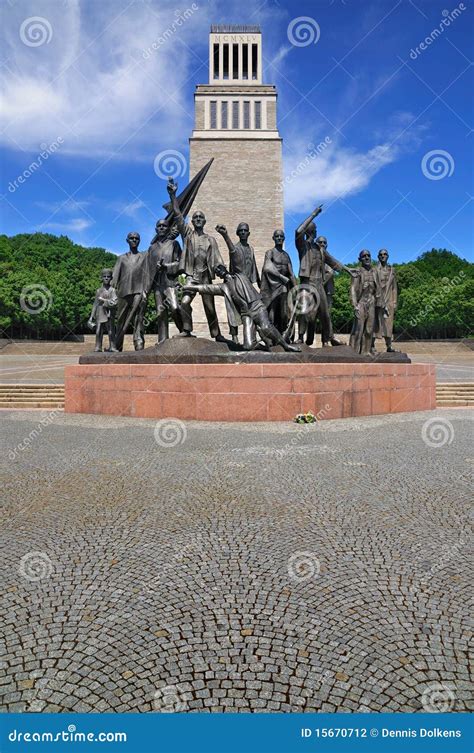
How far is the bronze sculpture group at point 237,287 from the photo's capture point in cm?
1237

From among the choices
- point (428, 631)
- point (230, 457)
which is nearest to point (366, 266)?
point (230, 457)

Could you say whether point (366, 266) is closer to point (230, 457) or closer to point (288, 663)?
point (230, 457)

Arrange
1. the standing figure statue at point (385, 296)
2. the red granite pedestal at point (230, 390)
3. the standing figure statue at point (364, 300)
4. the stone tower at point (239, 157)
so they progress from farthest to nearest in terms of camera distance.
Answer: the stone tower at point (239, 157) → the standing figure statue at point (385, 296) → the standing figure statue at point (364, 300) → the red granite pedestal at point (230, 390)

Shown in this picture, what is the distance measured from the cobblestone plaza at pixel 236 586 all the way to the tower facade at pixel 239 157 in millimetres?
42678

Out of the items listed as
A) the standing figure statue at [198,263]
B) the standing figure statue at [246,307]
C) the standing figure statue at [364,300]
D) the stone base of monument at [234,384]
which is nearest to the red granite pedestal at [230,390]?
the stone base of monument at [234,384]

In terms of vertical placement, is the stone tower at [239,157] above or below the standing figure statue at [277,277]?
above
